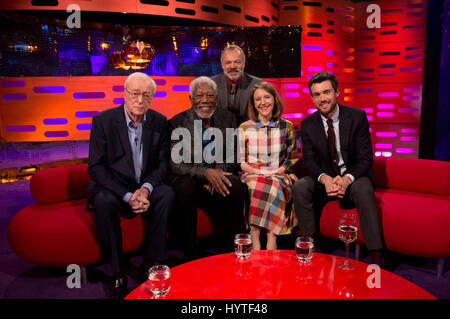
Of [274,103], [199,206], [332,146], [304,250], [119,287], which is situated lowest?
[119,287]

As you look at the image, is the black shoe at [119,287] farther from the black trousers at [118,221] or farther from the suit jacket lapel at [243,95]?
the suit jacket lapel at [243,95]

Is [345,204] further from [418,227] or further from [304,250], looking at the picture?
[304,250]

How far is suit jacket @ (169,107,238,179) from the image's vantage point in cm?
251

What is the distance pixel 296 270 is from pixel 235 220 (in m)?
0.97

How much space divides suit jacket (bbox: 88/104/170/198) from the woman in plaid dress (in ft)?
2.09

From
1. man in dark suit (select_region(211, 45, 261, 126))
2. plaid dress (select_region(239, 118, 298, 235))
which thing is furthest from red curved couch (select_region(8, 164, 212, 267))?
man in dark suit (select_region(211, 45, 261, 126))

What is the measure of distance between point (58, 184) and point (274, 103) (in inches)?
66.7

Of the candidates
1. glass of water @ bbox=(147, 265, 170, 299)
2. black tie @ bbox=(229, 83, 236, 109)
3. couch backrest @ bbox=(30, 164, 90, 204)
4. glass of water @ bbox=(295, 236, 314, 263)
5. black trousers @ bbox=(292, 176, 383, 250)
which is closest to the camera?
glass of water @ bbox=(147, 265, 170, 299)

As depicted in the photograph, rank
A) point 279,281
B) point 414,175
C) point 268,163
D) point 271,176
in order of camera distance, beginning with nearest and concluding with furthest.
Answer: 1. point 279,281
2. point 271,176
3. point 268,163
4. point 414,175

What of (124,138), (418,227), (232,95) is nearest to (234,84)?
(232,95)

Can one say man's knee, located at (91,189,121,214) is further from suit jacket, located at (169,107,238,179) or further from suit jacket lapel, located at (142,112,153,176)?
suit jacket, located at (169,107,238,179)

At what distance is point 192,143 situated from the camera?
8.43 ft

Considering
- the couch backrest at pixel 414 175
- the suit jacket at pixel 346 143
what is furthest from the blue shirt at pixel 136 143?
the couch backrest at pixel 414 175
